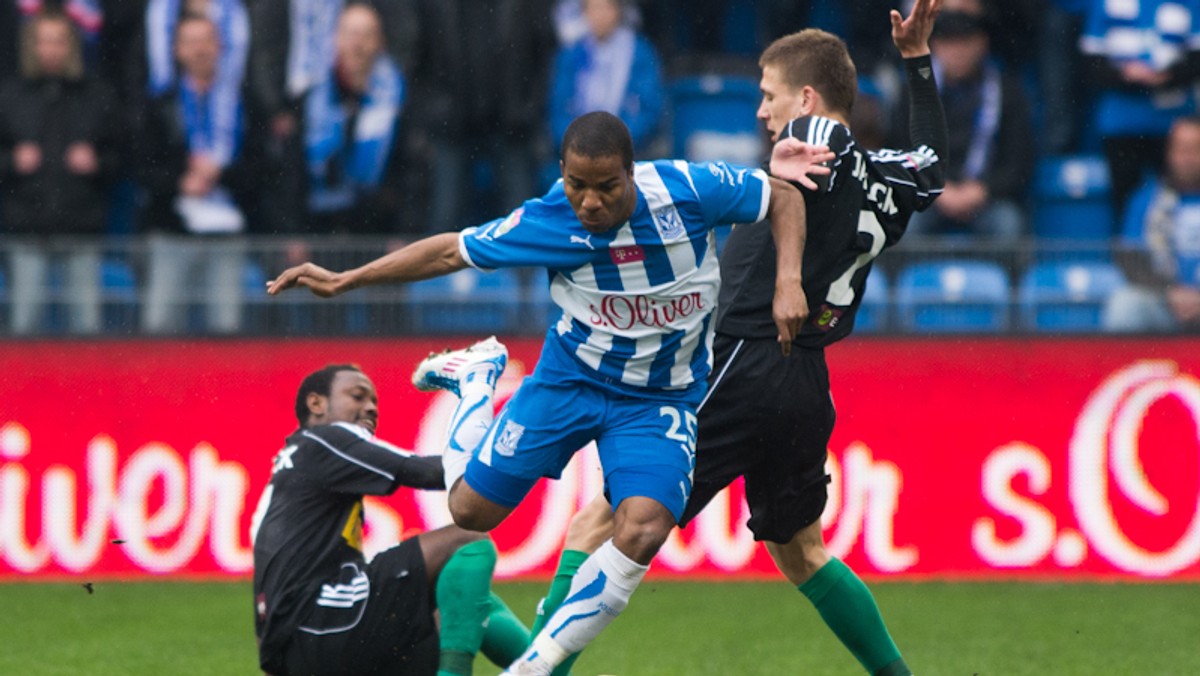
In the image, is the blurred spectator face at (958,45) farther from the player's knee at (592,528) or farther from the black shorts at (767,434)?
the player's knee at (592,528)

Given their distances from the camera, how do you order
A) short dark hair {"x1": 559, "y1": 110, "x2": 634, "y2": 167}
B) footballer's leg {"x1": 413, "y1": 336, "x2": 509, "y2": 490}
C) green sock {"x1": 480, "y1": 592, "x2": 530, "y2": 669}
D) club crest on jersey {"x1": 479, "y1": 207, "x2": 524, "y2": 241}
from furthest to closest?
green sock {"x1": 480, "y1": 592, "x2": 530, "y2": 669}, footballer's leg {"x1": 413, "y1": 336, "x2": 509, "y2": 490}, club crest on jersey {"x1": 479, "y1": 207, "x2": 524, "y2": 241}, short dark hair {"x1": 559, "y1": 110, "x2": 634, "y2": 167}

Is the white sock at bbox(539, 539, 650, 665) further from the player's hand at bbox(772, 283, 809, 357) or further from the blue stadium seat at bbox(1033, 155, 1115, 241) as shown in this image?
the blue stadium seat at bbox(1033, 155, 1115, 241)

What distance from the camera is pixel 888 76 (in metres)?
11.7

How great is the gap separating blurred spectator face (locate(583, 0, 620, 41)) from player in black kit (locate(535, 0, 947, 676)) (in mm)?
4636

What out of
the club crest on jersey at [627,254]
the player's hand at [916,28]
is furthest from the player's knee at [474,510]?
the player's hand at [916,28]

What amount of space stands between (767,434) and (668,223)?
0.85m

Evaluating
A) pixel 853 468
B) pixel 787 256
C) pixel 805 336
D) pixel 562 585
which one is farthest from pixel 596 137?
pixel 853 468

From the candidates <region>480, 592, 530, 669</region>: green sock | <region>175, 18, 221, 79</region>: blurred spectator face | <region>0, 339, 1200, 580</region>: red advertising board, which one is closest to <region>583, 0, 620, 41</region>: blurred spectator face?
<region>0, 339, 1200, 580</region>: red advertising board

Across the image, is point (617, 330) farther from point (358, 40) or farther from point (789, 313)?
point (358, 40)

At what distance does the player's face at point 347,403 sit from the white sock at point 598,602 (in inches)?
52.1

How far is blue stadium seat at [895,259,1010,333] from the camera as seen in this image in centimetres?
968

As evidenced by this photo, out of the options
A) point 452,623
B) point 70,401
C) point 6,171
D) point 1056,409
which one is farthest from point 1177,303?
point 6,171

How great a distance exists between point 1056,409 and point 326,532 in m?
4.76

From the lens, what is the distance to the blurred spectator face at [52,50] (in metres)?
10.5
